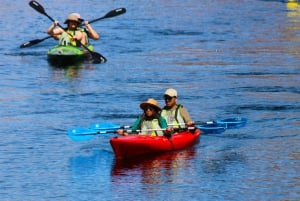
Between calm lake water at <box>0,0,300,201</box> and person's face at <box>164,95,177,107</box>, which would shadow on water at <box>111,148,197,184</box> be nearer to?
calm lake water at <box>0,0,300,201</box>

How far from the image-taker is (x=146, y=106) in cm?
2298

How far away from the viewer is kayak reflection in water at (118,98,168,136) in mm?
23062

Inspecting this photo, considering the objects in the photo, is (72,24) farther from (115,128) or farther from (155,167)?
(155,167)

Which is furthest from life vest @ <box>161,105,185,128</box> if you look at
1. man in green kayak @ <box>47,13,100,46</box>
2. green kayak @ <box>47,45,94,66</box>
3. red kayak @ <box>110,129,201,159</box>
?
green kayak @ <box>47,45,94,66</box>

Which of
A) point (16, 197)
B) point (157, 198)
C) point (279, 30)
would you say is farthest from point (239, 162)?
point (279, 30)

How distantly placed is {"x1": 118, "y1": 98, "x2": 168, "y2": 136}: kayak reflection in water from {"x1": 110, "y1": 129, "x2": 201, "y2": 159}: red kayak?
0.64 ft

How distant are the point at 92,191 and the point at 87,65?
16.6 meters

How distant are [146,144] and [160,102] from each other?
719 centimetres

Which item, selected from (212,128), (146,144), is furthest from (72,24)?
(146,144)

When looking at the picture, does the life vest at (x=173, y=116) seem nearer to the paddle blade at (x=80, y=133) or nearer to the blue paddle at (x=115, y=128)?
the blue paddle at (x=115, y=128)

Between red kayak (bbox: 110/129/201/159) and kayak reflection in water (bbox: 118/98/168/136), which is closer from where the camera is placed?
red kayak (bbox: 110/129/201/159)

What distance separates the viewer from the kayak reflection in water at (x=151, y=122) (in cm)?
2306

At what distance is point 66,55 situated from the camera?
36.3 m

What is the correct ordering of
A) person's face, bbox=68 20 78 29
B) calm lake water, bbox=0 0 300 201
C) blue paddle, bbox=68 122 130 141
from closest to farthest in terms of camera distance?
calm lake water, bbox=0 0 300 201, blue paddle, bbox=68 122 130 141, person's face, bbox=68 20 78 29
